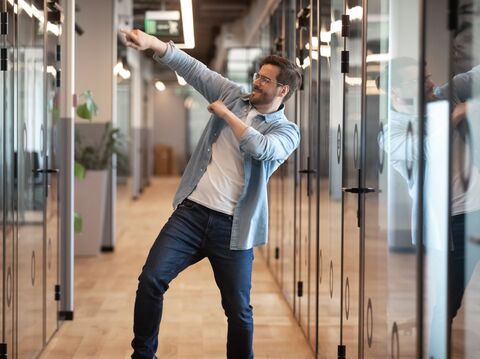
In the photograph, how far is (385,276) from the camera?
2.96 m

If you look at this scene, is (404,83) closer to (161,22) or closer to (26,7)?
(26,7)

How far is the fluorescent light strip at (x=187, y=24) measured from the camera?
3.38 metres

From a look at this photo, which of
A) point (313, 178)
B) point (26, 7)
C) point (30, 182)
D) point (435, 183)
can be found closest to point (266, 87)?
point (435, 183)

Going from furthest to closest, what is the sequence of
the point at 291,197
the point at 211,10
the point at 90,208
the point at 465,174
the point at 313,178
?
1. the point at 211,10
2. the point at 90,208
3. the point at 291,197
4. the point at 313,178
5. the point at 465,174

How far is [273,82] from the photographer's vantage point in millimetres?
3404

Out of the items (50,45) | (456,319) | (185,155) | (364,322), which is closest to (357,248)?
(364,322)

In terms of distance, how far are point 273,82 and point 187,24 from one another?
1.50ft

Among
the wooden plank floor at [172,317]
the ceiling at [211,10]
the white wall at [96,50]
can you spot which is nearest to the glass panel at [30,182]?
the wooden plank floor at [172,317]

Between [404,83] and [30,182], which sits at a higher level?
[404,83]

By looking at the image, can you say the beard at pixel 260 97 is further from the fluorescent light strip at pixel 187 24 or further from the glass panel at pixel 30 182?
the glass panel at pixel 30 182

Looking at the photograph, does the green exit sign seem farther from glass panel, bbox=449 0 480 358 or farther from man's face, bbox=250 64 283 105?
glass panel, bbox=449 0 480 358

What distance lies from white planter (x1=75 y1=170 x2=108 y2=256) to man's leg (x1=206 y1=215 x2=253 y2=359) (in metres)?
5.06

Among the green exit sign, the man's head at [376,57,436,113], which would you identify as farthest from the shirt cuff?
the green exit sign

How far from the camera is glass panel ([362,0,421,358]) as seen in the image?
2.59 m
